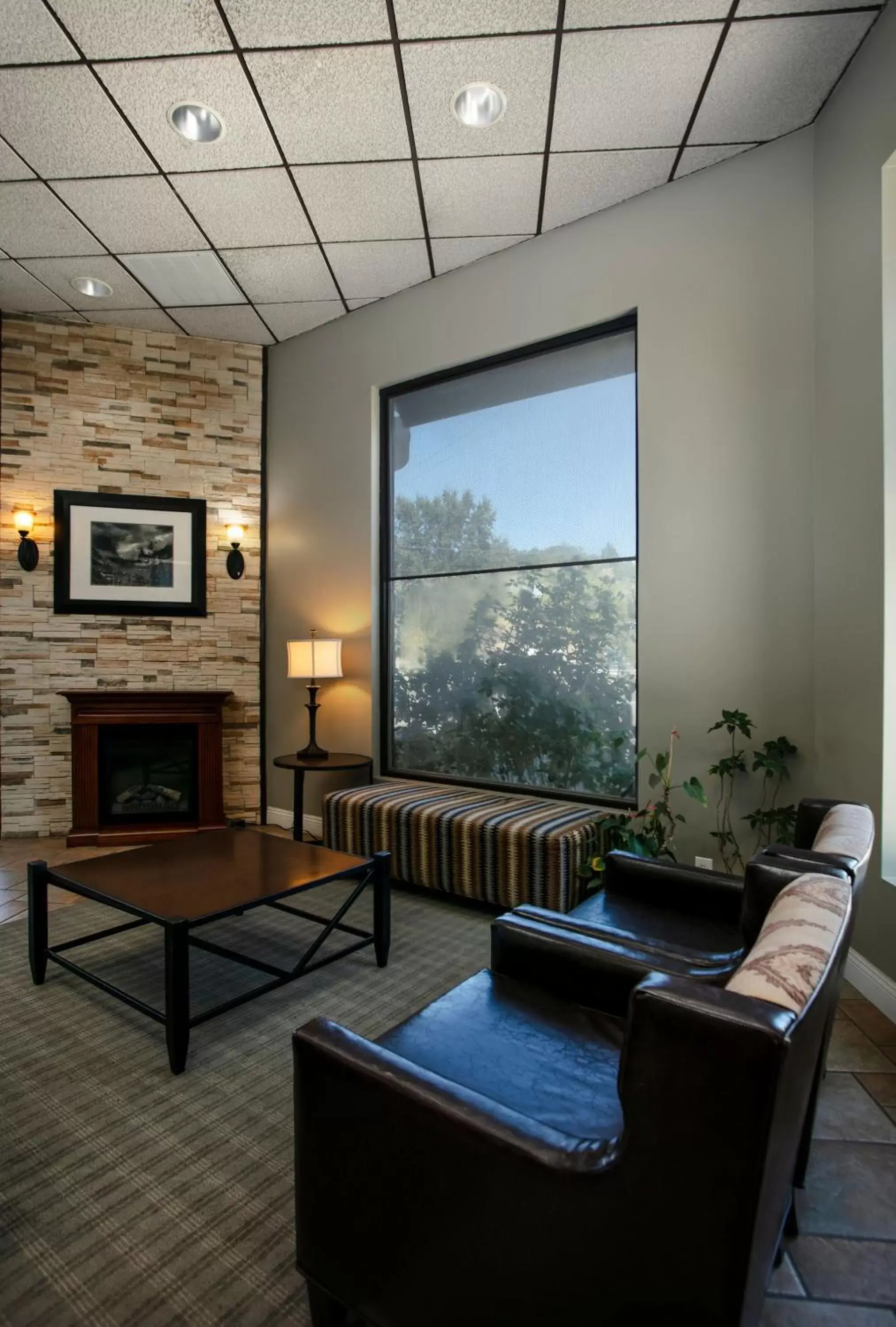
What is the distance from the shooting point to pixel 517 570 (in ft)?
13.3

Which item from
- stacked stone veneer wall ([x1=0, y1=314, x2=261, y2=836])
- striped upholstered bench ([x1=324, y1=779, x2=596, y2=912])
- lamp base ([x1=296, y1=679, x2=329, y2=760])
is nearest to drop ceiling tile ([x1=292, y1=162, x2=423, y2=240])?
stacked stone veneer wall ([x1=0, y1=314, x2=261, y2=836])

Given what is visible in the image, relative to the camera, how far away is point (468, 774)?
4.25m

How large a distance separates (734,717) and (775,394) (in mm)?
1439

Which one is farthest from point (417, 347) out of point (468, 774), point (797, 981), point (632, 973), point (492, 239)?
point (797, 981)

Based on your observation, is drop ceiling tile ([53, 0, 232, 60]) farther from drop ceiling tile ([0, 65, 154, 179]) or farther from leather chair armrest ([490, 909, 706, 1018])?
leather chair armrest ([490, 909, 706, 1018])

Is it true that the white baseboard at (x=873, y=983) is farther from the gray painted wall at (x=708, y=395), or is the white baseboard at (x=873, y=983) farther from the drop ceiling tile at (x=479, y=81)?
the drop ceiling tile at (x=479, y=81)

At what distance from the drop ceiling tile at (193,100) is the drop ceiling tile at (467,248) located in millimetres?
1083

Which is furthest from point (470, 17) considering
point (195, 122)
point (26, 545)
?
point (26, 545)

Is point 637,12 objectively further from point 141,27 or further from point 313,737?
point 313,737

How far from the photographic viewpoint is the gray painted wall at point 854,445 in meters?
2.45

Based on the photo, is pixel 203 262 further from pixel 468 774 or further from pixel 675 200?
pixel 468 774

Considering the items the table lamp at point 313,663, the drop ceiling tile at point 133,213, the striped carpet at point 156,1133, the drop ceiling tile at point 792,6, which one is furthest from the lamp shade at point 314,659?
the drop ceiling tile at point 792,6

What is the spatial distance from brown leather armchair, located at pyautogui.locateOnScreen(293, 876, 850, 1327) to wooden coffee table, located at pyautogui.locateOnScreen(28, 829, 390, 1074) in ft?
3.11

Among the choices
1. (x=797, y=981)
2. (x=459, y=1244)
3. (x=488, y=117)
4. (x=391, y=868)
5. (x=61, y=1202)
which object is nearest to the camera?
(x=797, y=981)
